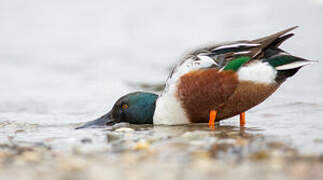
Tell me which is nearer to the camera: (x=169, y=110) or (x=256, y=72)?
(x=256, y=72)

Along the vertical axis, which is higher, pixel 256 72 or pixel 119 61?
pixel 119 61

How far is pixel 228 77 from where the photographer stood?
5.41 metres

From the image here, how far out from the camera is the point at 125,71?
11.5 m

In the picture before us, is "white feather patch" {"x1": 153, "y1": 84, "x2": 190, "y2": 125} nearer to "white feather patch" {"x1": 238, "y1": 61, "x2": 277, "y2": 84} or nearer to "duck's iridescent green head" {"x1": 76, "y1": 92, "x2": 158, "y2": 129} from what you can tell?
"duck's iridescent green head" {"x1": 76, "y1": 92, "x2": 158, "y2": 129}

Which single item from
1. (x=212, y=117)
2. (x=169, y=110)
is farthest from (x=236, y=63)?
(x=169, y=110)

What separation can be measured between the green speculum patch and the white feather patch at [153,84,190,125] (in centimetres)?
59

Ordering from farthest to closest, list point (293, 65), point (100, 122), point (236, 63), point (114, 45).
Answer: point (114, 45)
point (100, 122)
point (236, 63)
point (293, 65)

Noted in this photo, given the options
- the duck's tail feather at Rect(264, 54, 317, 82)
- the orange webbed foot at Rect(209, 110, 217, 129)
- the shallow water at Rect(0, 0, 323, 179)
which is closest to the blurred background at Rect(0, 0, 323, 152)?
the shallow water at Rect(0, 0, 323, 179)

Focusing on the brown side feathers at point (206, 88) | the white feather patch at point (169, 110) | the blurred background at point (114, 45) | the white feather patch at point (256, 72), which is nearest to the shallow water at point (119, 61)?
the blurred background at point (114, 45)

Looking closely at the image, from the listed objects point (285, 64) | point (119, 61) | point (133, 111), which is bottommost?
point (133, 111)

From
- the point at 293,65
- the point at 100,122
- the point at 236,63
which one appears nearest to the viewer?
the point at 293,65

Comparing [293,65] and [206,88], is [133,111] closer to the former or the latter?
[206,88]

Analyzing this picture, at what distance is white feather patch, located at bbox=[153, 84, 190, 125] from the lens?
5.71 metres

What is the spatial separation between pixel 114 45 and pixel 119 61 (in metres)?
1.07
